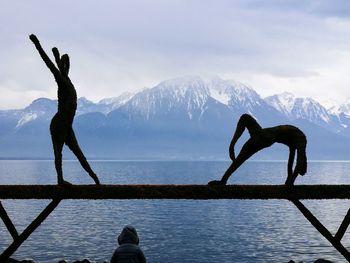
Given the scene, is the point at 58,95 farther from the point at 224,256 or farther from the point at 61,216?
the point at 61,216

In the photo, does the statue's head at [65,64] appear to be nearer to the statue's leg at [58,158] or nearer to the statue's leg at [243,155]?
the statue's leg at [58,158]

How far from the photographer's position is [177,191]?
1187 centimetres

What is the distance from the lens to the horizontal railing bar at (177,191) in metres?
11.8

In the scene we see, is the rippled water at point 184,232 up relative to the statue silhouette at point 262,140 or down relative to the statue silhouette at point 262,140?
down

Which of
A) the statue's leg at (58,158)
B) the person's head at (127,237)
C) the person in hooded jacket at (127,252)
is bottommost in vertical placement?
the person in hooded jacket at (127,252)

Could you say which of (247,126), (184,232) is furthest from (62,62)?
(184,232)

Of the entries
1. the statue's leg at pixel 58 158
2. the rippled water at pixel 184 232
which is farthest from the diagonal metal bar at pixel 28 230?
the rippled water at pixel 184 232

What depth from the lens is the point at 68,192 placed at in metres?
11.9

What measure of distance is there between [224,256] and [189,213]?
1542 inches

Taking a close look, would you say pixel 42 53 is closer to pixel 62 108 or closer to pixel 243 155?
pixel 62 108

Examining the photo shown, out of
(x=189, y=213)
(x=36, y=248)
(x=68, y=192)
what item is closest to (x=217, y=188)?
(x=68, y=192)

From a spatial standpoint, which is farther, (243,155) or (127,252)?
(243,155)

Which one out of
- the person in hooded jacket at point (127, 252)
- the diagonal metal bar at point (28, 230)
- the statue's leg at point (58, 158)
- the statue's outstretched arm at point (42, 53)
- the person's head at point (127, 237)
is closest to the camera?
the person in hooded jacket at point (127, 252)

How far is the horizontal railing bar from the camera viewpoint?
11.8 m
